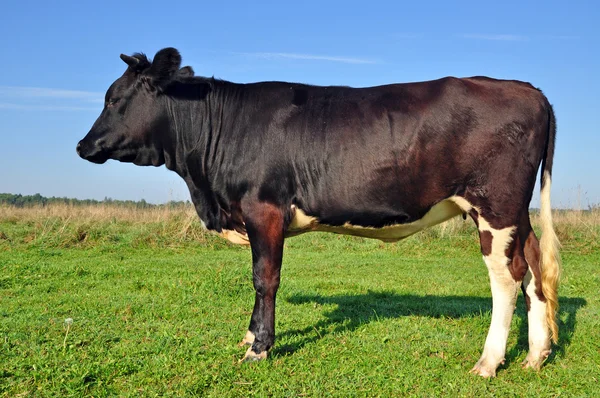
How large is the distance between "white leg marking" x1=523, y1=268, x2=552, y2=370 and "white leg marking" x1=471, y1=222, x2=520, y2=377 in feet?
1.31

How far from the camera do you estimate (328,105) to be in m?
5.45

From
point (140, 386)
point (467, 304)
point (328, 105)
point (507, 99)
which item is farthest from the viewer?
point (467, 304)

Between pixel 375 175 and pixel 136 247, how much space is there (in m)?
9.97

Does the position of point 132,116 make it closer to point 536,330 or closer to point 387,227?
point 387,227

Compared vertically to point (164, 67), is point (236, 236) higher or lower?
lower

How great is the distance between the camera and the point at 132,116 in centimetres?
588

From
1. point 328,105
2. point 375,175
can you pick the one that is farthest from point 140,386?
point 328,105

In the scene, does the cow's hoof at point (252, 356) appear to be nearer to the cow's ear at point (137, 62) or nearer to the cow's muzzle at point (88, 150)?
the cow's muzzle at point (88, 150)

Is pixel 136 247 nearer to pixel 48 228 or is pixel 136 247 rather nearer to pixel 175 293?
pixel 48 228

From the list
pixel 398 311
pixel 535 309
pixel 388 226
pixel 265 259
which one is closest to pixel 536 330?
pixel 535 309

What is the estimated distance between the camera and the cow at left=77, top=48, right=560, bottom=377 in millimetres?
4965

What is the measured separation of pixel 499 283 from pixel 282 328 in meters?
2.36

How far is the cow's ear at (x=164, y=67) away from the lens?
5707mm

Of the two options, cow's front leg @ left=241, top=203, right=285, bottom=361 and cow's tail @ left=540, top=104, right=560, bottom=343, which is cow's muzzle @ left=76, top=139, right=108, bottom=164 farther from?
cow's tail @ left=540, top=104, right=560, bottom=343
